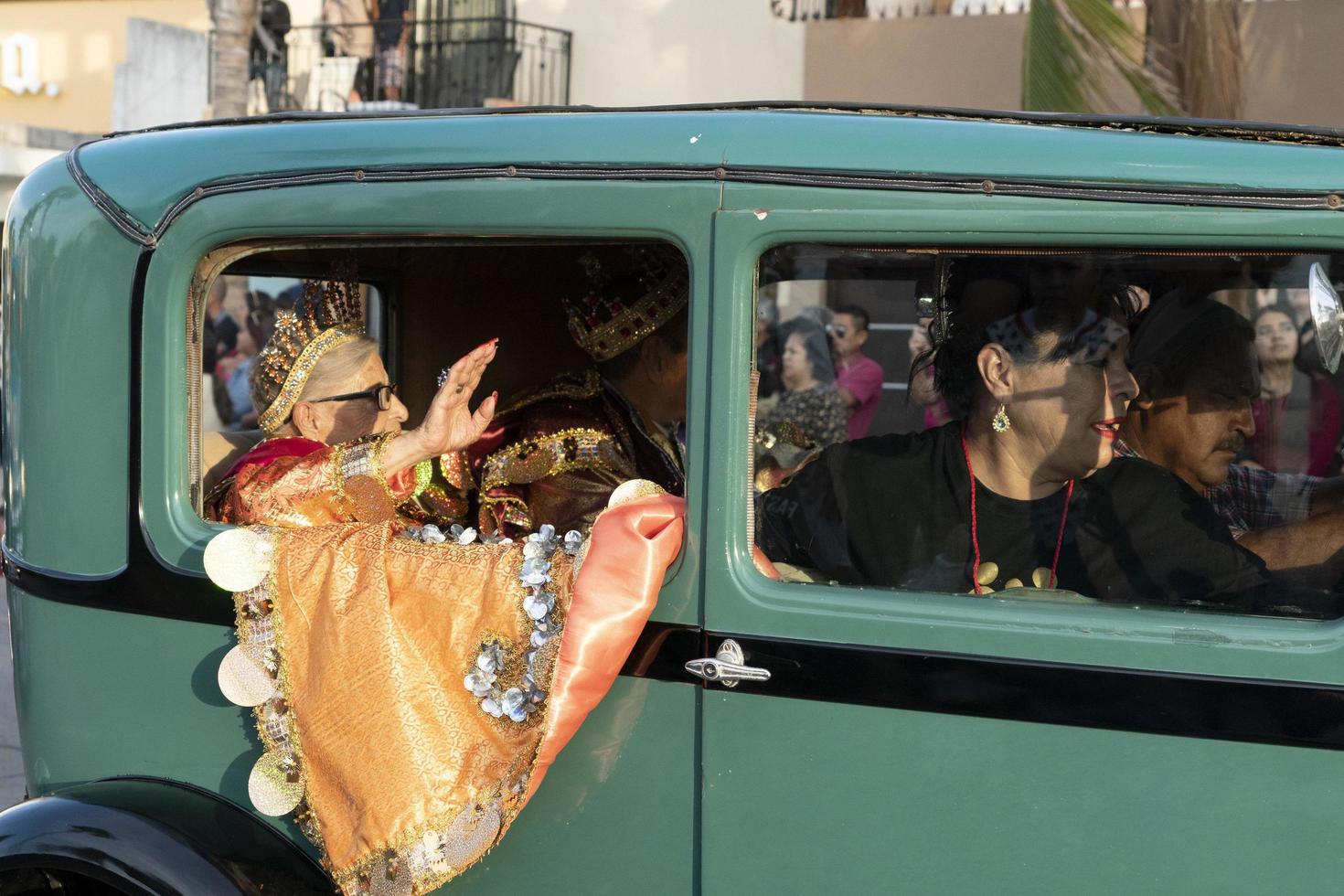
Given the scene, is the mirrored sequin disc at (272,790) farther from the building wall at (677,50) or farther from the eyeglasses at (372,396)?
the building wall at (677,50)

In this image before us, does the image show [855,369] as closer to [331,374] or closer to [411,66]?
[331,374]

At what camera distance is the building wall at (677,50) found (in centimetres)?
1183

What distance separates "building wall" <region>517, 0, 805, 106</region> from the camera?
11.8 meters

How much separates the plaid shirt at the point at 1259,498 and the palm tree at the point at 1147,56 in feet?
20.1

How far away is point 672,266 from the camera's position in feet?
9.84

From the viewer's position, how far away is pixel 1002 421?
2408 mm

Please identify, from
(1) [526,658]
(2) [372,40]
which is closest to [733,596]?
(1) [526,658]

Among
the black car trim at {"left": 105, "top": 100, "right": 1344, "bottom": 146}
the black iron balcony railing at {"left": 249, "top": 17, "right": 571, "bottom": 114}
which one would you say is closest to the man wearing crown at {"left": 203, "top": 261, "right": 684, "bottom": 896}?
the black car trim at {"left": 105, "top": 100, "right": 1344, "bottom": 146}

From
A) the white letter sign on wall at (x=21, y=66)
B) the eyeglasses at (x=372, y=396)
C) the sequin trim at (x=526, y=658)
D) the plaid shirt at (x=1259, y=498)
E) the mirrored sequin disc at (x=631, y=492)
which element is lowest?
the sequin trim at (x=526, y=658)

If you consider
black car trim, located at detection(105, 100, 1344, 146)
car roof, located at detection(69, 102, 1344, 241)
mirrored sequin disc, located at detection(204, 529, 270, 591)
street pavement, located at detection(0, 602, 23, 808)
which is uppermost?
black car trim, located at detection(105, 100, 1344, 146)

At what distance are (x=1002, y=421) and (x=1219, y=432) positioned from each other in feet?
1.15

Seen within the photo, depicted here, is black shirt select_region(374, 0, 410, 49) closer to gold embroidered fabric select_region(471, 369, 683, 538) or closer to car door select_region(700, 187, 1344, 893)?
gold embroidered fabric select_region(471, 369, 683, 538)

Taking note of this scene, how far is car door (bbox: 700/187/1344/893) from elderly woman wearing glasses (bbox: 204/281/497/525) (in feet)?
2.25

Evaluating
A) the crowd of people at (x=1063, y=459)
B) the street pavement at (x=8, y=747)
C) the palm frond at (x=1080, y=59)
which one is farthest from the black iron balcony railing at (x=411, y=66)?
the crowd of people at (x=1063, y=459)
